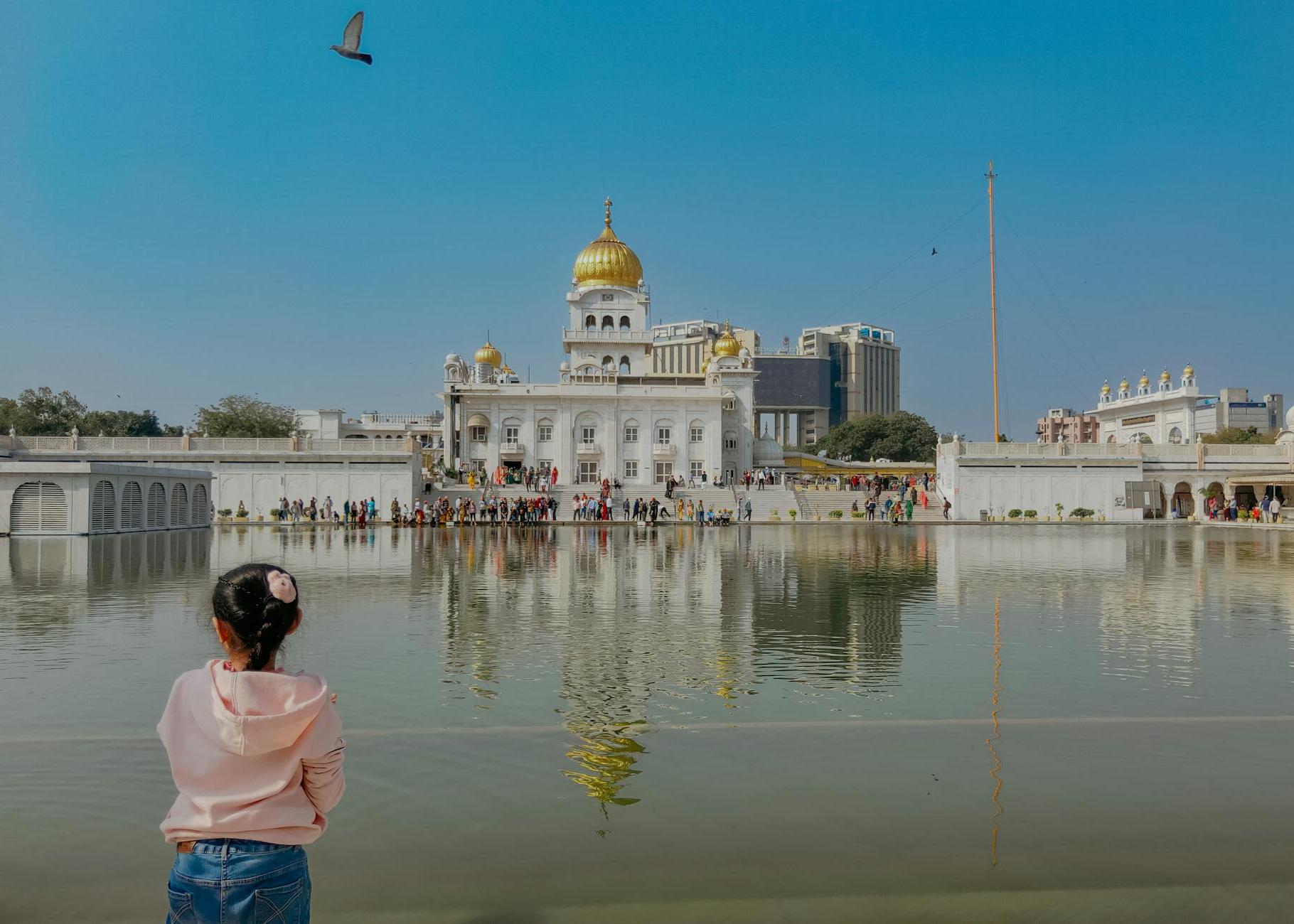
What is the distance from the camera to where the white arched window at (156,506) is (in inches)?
1330

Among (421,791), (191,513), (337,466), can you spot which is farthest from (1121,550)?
(337,466)

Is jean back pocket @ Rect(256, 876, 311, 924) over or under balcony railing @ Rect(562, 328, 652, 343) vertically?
under

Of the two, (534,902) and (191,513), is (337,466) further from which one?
(534,902)

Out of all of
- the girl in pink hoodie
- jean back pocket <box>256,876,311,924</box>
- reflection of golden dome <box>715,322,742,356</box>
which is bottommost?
jean back pocket <box>256,876,311,924</box>

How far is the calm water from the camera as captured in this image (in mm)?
4395

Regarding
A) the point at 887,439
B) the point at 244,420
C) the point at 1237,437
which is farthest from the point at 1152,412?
the point at 244,420

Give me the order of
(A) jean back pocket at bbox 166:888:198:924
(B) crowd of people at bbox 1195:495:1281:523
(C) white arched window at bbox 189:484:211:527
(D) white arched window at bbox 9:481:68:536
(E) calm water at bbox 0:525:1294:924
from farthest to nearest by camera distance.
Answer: (B) crowd of people at bbox 1195:495:1281:523 → (C) white arched window at bbox 189:484:211:527 → (D) white arched window at bbox 9:481:68:536 → (E) calm water at bbox 0:525:1294:924 → (A) jean back pocket at bbox 166:888:198:924

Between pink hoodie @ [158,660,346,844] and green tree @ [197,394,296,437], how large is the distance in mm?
66086

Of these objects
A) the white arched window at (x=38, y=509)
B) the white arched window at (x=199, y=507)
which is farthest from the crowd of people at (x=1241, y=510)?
the white arched window at (x=38, y=509)

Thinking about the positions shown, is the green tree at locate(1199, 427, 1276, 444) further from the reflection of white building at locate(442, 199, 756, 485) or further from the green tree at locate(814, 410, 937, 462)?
the reflection of white building at locate(442, 199, 756, 485)

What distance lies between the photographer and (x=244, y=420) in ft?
216

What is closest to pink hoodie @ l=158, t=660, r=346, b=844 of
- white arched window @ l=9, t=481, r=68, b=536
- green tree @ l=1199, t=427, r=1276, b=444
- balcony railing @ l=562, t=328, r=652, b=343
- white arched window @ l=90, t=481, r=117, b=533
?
white arched window @ l=90, t=481, r=117, b=533

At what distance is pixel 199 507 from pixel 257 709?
39.3 m

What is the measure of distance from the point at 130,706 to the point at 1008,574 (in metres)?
14.4
